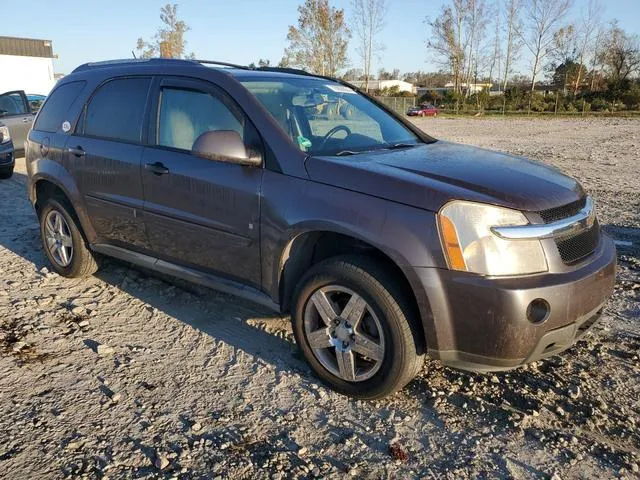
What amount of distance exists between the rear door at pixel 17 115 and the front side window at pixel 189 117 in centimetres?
861

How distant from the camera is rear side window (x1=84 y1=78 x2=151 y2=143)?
407 cm

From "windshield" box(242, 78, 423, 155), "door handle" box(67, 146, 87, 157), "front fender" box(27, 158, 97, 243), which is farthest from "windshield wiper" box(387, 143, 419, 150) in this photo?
"front fender" box(27, 158, 97, 243)

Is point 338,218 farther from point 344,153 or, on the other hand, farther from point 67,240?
point 67,240

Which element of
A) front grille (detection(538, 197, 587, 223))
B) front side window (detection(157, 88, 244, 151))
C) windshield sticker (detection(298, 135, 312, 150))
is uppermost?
front side window (detection(157, 88, 244, 151))

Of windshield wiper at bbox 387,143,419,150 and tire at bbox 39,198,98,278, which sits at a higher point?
windshield wiper at bbox 387,143,419,150

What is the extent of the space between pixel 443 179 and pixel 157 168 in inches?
78.6

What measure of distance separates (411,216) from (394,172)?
322mm

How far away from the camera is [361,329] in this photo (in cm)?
304

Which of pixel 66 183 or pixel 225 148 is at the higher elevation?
pixel 225 148

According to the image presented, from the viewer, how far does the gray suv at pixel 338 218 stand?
2.65 m

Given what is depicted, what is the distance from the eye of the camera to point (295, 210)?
310cm

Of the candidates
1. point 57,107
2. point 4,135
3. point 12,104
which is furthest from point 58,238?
point 12,104

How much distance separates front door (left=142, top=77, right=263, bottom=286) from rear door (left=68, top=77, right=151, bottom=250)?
153 millimetres

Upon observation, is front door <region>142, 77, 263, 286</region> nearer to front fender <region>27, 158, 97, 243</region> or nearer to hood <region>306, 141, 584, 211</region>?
hood <region>306, 141, 584, 211</region>
